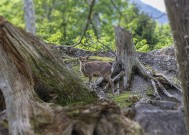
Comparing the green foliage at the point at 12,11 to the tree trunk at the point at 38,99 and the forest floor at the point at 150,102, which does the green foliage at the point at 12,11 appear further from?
the tree trunk at the point at 38,99

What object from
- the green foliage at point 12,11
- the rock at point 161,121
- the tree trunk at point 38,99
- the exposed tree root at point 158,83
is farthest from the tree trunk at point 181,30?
the green foliage at point 12,11

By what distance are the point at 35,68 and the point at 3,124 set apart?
2.03m

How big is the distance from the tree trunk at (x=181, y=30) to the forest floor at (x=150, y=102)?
0.86 meters

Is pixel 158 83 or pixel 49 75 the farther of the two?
pixel 158 83

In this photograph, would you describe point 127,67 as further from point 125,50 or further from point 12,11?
point 12,11

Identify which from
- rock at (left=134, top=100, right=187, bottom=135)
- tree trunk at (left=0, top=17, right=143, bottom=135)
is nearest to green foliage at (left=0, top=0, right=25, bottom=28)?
tree trunk at (left=0, top=17, right=143, bottom=135)

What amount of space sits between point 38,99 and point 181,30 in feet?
8.44

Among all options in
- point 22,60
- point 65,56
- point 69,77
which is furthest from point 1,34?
point 65,56

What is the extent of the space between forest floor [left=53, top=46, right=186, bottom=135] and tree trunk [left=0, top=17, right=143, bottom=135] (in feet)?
1.53

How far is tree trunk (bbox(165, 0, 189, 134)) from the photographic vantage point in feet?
15.3

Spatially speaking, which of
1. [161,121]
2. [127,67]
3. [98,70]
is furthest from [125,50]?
[161,121]

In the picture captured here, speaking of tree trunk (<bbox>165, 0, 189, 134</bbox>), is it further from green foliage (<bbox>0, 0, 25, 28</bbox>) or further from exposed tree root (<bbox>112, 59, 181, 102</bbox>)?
green foliage (<bbox>0, 0, 25, 28</bbox>)

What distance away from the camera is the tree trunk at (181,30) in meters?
4.66

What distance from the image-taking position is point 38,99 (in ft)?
20.5
